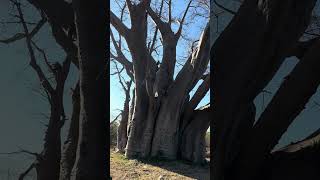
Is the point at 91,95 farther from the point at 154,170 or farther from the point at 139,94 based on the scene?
the point at 139,94

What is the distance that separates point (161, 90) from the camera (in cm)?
1087

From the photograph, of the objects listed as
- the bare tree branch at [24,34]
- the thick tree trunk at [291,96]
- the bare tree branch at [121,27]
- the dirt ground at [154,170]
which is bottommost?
the dirt ground at [154,170]

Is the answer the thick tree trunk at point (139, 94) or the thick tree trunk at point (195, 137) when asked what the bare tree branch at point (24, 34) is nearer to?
the thick tree trunk at point (139, 94)

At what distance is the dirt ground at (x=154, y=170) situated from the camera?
9.59m

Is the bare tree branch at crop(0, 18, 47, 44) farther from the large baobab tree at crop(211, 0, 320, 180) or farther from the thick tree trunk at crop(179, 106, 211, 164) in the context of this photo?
the thick tree trunk at crop(179, 106, 211, 164)

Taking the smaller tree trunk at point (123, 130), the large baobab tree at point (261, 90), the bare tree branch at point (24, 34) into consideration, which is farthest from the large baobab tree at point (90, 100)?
the smaller tree trunk at point (123, 130)

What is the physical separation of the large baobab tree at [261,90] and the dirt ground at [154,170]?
507 centimetres

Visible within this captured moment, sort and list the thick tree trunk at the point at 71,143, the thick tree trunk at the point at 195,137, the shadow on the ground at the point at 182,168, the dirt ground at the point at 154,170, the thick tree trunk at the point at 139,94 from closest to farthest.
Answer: the thick tree trunk at the point at 71,143 → the dirt ground at the point at 154,170 → the shadow on the ground at the point at 182,168 → the thick tree trunk at the point at 139,94 → the thick tree trunk at the point at 195,137

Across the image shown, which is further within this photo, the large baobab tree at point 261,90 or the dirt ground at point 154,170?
the dirt ground at point 154,170

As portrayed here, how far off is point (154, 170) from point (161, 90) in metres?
1.81

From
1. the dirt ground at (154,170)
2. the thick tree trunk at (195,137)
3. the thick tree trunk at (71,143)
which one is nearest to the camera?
the thick tree trunk at (71,143)

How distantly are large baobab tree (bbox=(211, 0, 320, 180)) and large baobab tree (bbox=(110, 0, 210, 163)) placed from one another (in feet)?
19.4

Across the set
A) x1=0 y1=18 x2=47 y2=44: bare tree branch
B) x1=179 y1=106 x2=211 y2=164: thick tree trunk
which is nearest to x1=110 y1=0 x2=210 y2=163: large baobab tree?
x1=179 y1=106 x2=211 y2=164: thick tree trunk

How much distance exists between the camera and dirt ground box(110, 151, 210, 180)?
31.5 feet
